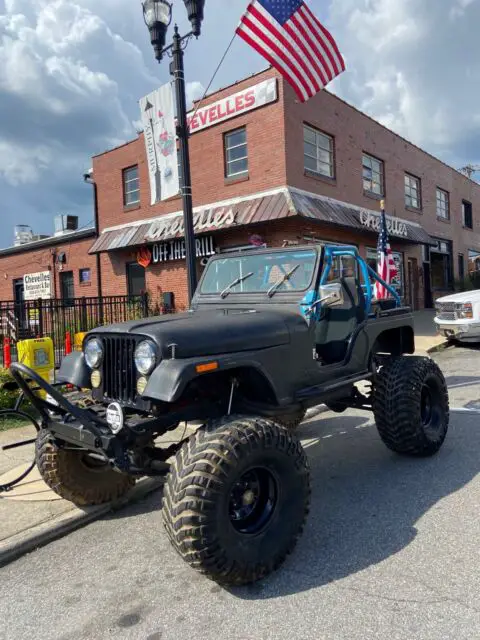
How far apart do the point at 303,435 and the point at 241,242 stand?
8.97m

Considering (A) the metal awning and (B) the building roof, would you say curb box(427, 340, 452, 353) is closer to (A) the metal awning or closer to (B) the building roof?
(A) the metal awning

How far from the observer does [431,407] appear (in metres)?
4.73

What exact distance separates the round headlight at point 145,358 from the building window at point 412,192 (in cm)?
1875

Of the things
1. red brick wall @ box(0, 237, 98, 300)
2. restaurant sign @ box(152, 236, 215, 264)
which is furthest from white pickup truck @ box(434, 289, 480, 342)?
red brick wall @ box(0, 237, 98, 300)

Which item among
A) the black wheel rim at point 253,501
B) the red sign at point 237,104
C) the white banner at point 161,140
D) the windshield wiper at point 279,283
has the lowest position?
the black wheel rim at point 253,501

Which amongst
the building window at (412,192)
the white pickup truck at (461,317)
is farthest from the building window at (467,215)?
the white pickup truck at (461,317)

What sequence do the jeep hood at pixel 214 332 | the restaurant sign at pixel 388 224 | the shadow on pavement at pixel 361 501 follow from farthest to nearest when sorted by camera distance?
the restaurant sign at pixel 388 224 < the jeep hood at pixel 214 332 < the shadow on pavement at pixel 361 501

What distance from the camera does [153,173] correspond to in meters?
7.36

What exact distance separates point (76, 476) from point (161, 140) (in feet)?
16.1

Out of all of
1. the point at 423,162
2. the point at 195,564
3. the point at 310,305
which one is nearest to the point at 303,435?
the point at 310,305

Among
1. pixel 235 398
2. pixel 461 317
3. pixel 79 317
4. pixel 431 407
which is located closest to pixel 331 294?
pixel 235 398

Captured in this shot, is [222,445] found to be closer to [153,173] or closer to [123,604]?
[123,604]

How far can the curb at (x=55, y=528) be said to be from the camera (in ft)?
10.3

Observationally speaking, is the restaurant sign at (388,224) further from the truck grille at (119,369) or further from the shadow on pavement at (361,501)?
the truck grille at (119,369)
